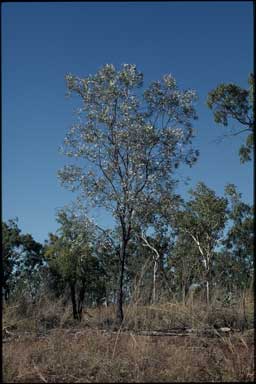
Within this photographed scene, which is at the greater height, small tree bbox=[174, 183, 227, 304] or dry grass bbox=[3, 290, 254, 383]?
small tree bbox=[174, 183, 227, 304]

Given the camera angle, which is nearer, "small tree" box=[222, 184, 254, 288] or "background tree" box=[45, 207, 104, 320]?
"background tree" box=[45, 207, 104, 320]

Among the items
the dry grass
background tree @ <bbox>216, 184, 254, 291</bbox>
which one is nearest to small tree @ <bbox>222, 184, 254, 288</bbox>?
background tree @ <bbox>216, 184, 254, 291</bbox>

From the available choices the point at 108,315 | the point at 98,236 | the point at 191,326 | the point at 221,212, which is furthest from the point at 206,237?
the point at 191,326

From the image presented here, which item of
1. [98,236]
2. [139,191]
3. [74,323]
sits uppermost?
[139,191]

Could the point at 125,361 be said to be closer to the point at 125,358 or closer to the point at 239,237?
the point at 125,358

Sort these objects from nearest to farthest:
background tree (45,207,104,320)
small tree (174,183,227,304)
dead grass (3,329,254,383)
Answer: dead grass (3,329,254,383), background tree (45,207,104,320), small tree (174,183,227,304)

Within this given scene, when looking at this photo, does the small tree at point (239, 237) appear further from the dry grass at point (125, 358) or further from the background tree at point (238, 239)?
the dry grass at point (125, 358)

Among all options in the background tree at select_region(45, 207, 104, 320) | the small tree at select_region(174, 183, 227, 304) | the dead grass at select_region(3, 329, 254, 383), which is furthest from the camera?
the small tree at select_region(174, 183, 227, 304)

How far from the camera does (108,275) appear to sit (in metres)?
28.3

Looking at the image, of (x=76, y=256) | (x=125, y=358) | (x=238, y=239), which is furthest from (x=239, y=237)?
(x=125, y=358)

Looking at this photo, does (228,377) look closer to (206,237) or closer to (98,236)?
(98,236)

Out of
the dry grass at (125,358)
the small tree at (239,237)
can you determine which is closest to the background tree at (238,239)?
the small tree at (239,237)

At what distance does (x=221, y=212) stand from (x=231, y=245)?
17.7 feet

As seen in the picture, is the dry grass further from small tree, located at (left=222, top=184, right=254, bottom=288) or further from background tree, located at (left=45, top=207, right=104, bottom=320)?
small tree, located at (left=222, top=184, right=254, bottom=288)
